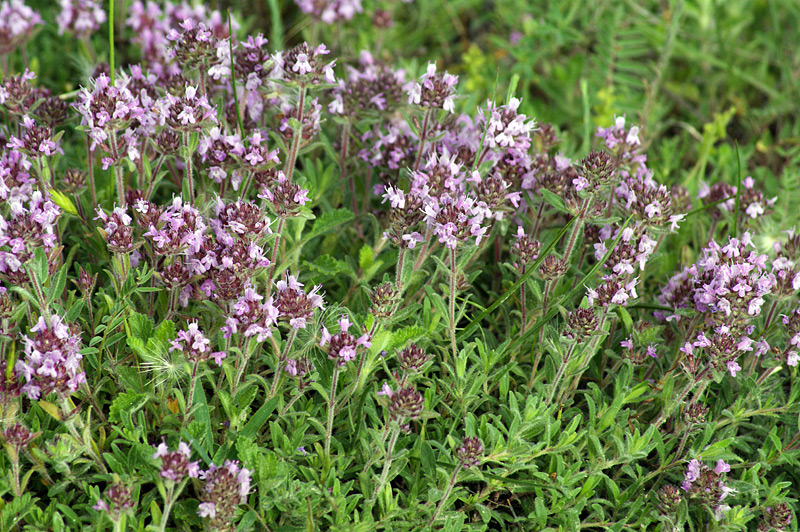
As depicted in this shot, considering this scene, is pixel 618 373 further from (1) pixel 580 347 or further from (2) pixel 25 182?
(2) pixel 25 182

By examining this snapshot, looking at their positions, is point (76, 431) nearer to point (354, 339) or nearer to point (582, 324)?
point (354, 339)

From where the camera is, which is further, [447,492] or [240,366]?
[240,366]

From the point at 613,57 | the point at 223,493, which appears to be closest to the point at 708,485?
the point at 223,493

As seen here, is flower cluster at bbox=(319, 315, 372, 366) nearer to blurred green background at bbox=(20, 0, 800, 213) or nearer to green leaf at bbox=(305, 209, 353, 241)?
green leaf at bbox=(305, 209, 353, 241)

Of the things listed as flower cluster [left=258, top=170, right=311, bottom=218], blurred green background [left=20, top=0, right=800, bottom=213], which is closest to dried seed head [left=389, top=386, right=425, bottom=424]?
flower cluster [left=258, top=170, right=311, bottom=218]

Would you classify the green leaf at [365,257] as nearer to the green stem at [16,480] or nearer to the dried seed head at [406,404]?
the dried seed head at [406,404]

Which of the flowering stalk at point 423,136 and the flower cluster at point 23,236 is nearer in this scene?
the flower cluster at point 23,236

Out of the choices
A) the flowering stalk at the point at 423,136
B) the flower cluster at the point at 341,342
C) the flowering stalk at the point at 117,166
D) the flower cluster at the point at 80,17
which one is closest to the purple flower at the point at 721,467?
the flower cluster at the point at 341,342

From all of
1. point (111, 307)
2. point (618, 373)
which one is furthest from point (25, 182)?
point (618, 373)
